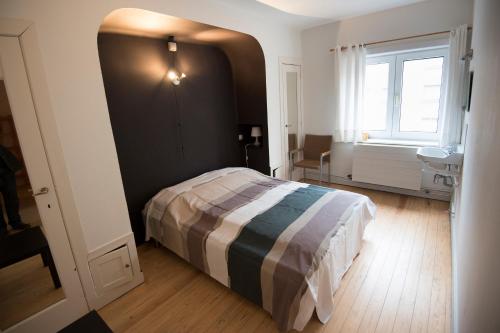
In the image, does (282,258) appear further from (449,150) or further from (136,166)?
(449,150)

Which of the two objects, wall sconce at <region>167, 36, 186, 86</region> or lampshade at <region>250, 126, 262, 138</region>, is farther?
lampshade at <region>250, 126, 262, 138</region>

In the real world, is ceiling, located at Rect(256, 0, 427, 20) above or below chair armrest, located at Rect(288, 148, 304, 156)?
above

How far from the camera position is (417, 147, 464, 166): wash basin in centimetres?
244

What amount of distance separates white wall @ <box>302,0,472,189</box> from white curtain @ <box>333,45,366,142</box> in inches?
6.8

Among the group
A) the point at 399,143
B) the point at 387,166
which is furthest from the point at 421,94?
the point at 387,166

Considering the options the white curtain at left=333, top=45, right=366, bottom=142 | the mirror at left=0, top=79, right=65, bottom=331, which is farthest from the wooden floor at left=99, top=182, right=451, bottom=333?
the white curtain at left=333, top=45, right=366, bottom=142

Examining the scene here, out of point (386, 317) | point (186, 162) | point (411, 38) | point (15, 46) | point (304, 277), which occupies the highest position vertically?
point (411, 38)

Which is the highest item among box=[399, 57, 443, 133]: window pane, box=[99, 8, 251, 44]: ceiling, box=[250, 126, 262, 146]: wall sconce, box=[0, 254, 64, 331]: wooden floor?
box=[99, 8, 251, 44]: ceiling

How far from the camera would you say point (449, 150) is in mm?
2912

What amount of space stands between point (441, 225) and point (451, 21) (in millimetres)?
2351

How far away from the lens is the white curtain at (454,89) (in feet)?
9.12

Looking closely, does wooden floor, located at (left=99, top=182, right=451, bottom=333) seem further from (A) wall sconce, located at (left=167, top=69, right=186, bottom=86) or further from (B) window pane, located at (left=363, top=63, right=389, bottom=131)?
(A) wall sconce, located at (left=167, top=69, right=186, bottom=86)

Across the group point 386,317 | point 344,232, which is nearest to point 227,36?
point 344,232

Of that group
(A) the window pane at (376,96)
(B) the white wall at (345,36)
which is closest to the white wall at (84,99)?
(B) the white wall at (345,36)
